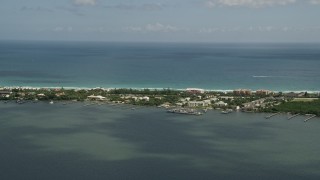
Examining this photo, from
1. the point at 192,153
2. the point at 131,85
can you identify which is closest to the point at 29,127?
the point at 192,153

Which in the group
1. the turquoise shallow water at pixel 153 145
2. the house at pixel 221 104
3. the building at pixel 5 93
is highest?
the building at pixel 5 93

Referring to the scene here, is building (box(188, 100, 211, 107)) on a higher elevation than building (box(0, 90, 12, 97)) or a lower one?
lower

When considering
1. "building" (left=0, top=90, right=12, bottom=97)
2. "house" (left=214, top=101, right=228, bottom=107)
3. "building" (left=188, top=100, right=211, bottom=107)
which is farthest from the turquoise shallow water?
"building" (left=0, top=90, right=12, bottom=97)

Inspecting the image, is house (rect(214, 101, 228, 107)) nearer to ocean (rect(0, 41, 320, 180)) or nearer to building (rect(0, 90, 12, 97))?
ocean (rect(0, 41, 320, 180))

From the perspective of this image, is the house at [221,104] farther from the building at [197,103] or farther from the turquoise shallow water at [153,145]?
the turquoise shallow water at [153,145]

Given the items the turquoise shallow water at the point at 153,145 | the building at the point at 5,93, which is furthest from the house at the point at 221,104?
the building at the point at 5,93

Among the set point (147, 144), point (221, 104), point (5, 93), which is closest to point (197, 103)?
point (221, 104)

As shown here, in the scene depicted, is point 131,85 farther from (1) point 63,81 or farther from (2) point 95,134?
(2) point 95,134

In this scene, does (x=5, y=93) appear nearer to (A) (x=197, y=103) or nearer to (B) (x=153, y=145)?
(A) (x=197, y=103)
